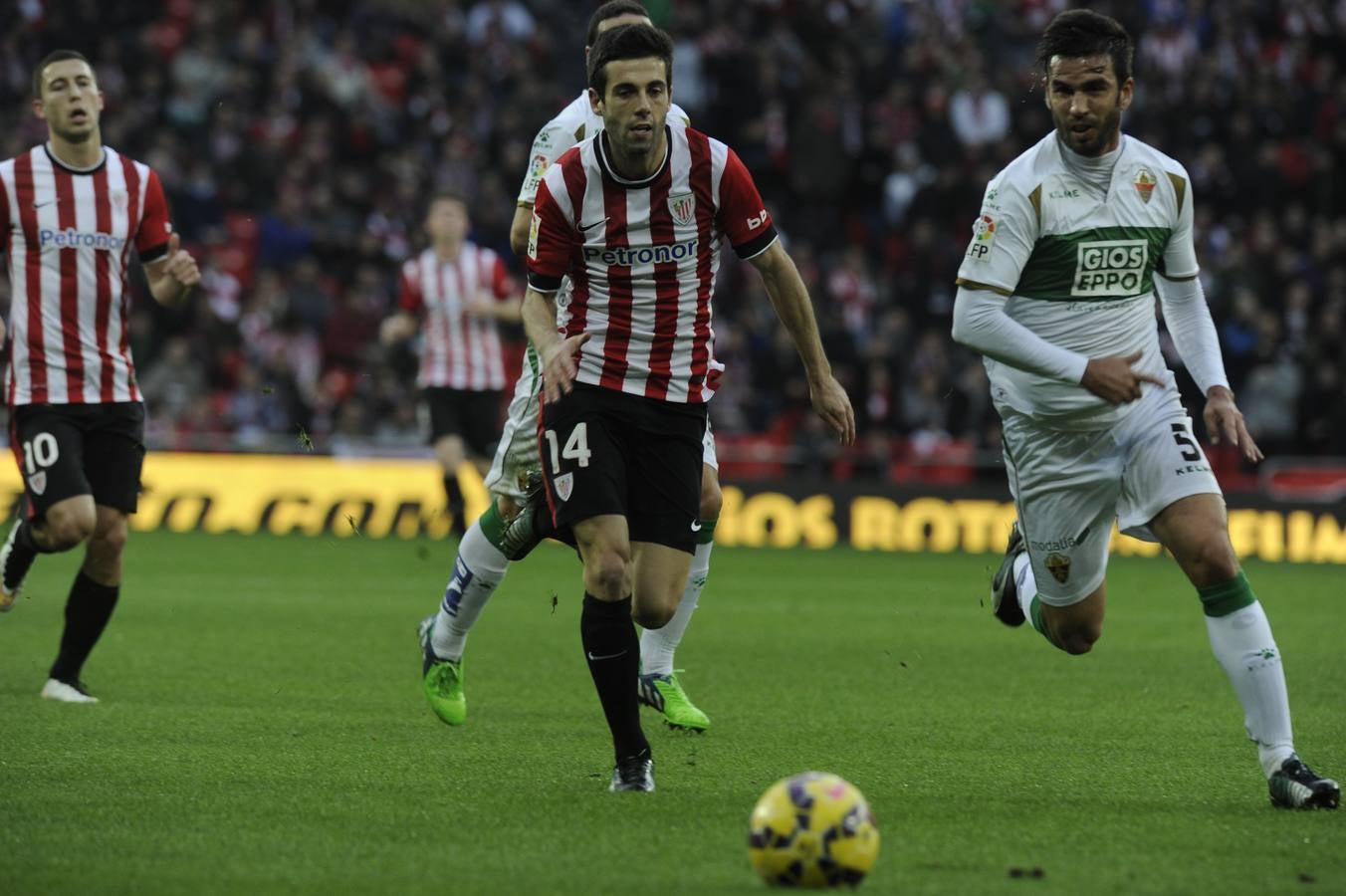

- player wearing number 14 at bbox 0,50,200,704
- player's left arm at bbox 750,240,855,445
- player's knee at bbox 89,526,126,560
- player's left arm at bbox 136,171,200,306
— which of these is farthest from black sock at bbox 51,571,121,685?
player's left arm at bbox 750,240,855,445

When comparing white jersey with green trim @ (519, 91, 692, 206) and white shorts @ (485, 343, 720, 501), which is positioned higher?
white jersey with green trim @ (519, 91, 692, 206)

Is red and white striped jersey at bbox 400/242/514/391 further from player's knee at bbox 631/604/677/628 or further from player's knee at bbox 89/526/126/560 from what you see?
player's knee at bbox 631/604/677/628

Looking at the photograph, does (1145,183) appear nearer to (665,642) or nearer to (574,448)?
(574,448)

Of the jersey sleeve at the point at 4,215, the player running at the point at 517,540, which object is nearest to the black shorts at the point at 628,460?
the player running at the point at 517,540

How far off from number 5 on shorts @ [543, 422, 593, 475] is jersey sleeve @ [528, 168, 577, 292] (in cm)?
45

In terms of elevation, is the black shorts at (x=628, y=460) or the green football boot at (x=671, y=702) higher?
the black shorts at (x=628, y=460)

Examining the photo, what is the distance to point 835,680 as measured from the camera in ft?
29.7

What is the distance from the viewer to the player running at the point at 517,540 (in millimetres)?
7203

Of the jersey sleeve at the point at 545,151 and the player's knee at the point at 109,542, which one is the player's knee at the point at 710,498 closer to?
the jersey sleeve at the point at 545,151

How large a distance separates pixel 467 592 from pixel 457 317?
7795mm

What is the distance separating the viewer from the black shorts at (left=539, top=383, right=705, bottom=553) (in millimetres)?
6043

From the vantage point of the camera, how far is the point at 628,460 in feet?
20.4

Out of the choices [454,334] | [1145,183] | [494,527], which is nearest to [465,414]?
[454,334]

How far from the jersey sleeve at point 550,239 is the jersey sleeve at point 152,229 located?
2.76 metres
